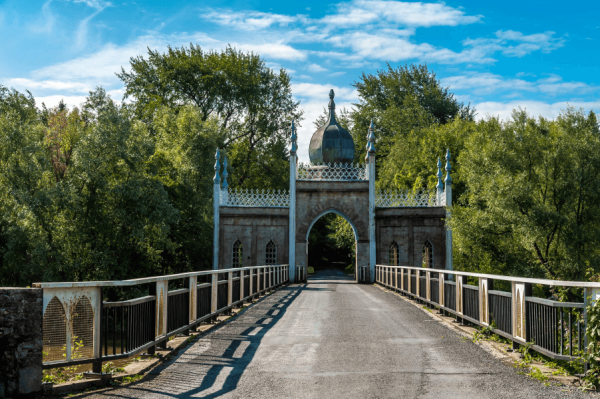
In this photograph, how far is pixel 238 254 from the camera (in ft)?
105

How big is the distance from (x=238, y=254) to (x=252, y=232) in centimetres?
159

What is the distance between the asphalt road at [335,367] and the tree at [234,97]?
113ft

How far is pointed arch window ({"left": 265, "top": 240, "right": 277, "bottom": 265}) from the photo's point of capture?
105 feet

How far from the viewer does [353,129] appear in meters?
58.0

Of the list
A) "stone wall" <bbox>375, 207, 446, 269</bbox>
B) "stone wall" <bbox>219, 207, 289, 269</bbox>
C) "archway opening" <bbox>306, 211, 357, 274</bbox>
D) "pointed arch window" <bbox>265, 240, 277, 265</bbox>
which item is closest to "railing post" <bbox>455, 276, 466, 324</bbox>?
"stone wall" <bbox>375, 207, 446, 269</bbox>

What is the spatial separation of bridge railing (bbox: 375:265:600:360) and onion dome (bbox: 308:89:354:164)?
23.1 m

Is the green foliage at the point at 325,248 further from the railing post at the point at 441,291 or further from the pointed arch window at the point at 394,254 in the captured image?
the railing post at the point at 441,291

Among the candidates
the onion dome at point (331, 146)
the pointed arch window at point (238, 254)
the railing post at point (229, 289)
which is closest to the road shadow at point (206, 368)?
the railing post at point (229, 289)

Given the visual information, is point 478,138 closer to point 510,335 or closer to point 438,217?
point 438,217

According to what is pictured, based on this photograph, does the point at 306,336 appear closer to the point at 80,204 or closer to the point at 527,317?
the point at 527,317

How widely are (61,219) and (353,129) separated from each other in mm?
39519

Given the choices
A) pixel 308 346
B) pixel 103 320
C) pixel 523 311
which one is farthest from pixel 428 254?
pixel 103 320

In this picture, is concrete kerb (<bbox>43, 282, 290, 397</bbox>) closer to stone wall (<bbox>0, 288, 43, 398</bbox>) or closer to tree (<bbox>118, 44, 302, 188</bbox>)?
stone wall (<bbox>0, 288, 43, 398</bbox>)

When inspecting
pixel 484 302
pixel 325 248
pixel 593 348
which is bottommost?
pixel 325 248
